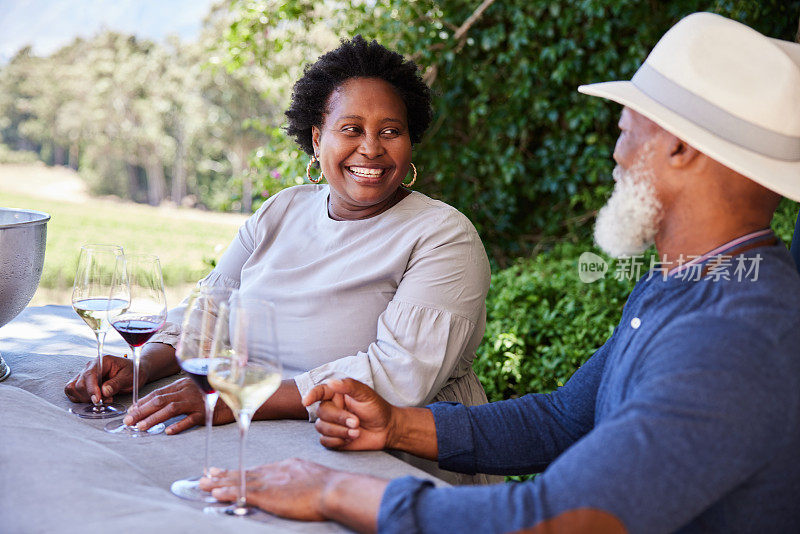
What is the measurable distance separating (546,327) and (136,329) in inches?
121

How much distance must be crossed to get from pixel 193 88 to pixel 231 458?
21829 mm

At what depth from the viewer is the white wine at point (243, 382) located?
4.38 ft

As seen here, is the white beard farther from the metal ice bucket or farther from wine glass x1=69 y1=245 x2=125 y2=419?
the metal ice bucket

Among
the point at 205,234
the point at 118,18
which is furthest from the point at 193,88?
the point at 205,234

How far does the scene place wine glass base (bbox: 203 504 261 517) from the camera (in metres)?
1.39

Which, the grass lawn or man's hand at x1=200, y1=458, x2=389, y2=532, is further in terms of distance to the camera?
the grass lawn

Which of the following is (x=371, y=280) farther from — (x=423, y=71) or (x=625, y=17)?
(x=625, y=17)

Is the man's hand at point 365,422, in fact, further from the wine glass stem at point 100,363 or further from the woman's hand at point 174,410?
the wine glass stem at point 100,363

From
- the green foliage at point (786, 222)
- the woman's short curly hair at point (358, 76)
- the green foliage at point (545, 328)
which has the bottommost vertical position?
the green foliage at point (545, 328)

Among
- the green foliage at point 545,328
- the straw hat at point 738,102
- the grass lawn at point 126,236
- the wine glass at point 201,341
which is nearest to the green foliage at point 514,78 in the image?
the green foliage at point 545,328

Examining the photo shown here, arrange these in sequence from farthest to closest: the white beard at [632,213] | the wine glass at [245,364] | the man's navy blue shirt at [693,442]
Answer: the white beard at [632,213], the wine glass at [245,364], the man's navy blue shirt at [693,442]

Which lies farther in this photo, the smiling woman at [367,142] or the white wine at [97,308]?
the smiling woman at [367,142]

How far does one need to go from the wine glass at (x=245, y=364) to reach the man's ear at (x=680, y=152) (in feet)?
2.82

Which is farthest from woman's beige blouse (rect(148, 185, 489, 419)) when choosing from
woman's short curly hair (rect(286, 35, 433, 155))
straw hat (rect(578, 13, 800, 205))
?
straw hat (rect(578, 13, 800, 205))
